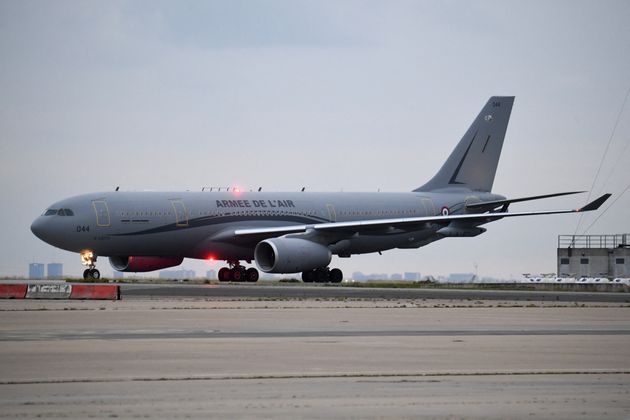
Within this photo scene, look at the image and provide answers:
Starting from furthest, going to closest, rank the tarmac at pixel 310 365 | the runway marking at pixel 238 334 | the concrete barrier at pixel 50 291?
the concrete barrier at pixel 50 291 → the runway marking at pixel 238 334 → the tarmac at pixel 310 365

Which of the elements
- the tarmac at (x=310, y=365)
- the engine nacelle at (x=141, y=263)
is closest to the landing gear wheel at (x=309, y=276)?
the engine nacelle at (x=141, y=263)

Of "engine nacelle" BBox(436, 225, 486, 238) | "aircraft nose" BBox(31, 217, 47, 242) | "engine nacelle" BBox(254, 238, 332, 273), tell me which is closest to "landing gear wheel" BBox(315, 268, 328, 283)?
"engine nacelle" BBox(254, 238, 332, 273)

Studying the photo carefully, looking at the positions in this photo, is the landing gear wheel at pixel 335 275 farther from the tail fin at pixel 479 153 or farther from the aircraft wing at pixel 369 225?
the tail fin at pixel 479 153

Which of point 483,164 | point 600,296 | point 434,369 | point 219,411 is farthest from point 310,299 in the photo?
point 483,164

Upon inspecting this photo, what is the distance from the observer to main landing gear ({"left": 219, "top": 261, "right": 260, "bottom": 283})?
60844 mm

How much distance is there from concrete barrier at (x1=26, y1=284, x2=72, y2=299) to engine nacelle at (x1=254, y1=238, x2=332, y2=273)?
17.3 meters

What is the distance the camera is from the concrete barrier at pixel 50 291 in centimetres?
3900

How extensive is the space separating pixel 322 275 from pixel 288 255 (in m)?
5.39

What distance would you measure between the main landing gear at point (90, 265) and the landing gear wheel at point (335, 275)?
12.5 metres

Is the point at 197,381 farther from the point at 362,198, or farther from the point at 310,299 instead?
the point at 362,198

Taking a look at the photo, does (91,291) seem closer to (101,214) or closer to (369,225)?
(101,214)

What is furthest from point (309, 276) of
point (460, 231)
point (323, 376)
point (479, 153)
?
A: point (323, 376)

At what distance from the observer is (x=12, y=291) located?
1576 inches

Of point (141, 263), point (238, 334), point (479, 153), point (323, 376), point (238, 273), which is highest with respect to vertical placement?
point (479, 153)
